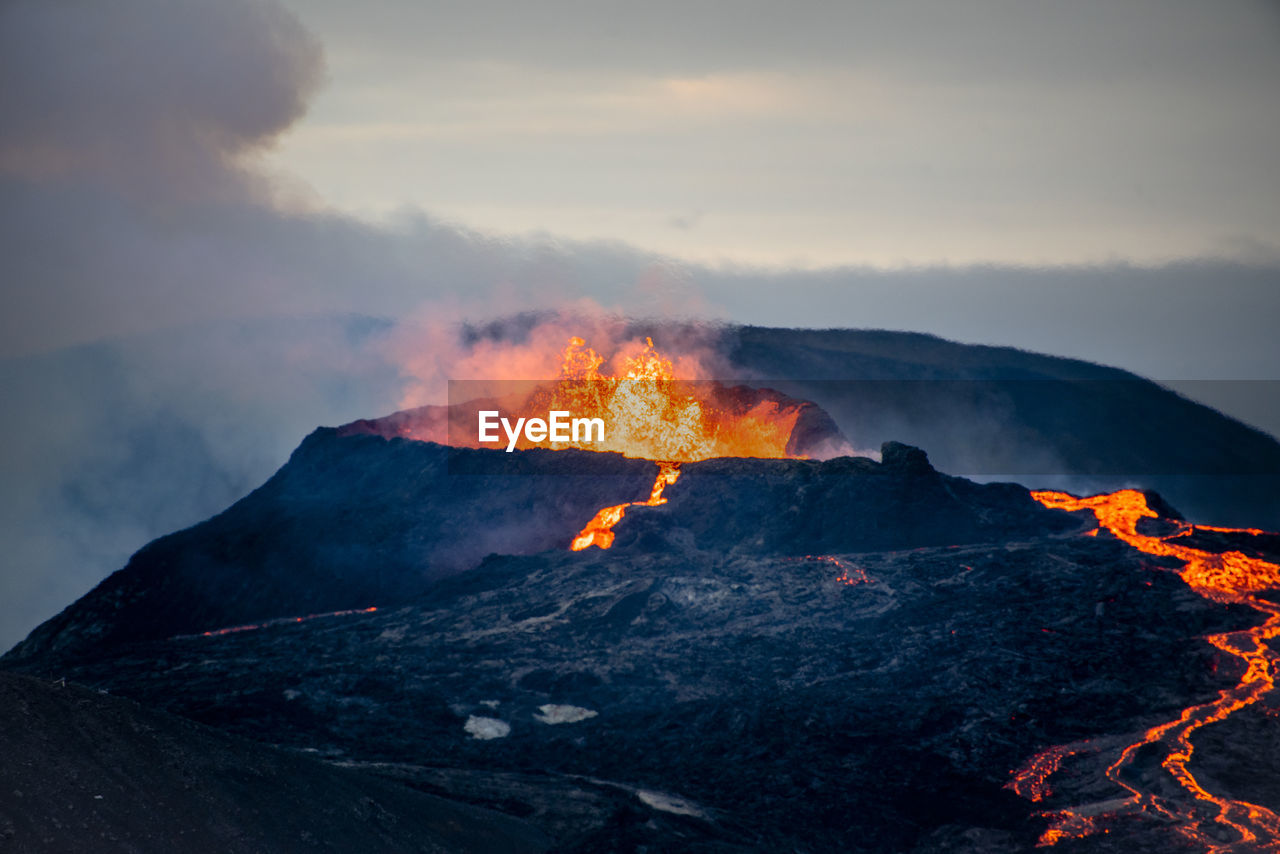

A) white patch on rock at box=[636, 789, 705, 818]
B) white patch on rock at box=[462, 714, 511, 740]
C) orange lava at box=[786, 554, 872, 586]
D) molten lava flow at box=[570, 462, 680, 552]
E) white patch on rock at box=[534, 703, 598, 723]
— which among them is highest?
molten lava flow at box=[570, 462, 680, 552]

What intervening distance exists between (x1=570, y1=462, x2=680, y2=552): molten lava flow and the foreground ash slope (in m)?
0.56

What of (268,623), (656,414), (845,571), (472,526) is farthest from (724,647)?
(656,414)

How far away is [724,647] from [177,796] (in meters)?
16.9

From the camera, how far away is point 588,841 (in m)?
18.9

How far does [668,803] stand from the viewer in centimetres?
2106

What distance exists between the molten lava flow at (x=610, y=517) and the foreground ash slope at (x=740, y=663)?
22.1 inches

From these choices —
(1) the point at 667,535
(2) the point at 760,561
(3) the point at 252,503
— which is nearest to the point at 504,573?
(1) the point at 667,535

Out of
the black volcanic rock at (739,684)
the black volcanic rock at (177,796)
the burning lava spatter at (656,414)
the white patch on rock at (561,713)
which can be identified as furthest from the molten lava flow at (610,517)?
the black volcanic rock at (177,796)

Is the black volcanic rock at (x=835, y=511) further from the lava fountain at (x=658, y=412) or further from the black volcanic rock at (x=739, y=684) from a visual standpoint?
the lava fountain at (x=658, y=412)

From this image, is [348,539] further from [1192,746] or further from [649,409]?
[1192,746]

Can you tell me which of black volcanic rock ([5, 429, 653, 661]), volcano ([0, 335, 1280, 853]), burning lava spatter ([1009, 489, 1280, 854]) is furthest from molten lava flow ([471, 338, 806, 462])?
burning lava spatter ([1009, 489, 1280, 854])

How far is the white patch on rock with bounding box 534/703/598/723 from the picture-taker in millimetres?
25969

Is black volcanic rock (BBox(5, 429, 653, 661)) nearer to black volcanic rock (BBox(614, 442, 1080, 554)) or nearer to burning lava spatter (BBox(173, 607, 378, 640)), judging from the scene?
burning lava spatter (BBox(173, 607, 378, 640))

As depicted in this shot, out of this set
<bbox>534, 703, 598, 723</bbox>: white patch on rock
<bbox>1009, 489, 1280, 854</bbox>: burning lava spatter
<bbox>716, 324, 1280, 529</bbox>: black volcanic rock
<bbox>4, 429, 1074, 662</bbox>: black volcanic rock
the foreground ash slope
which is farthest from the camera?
<bbox>716, 324, 1280, 529</bbox>: black volcanic rock
